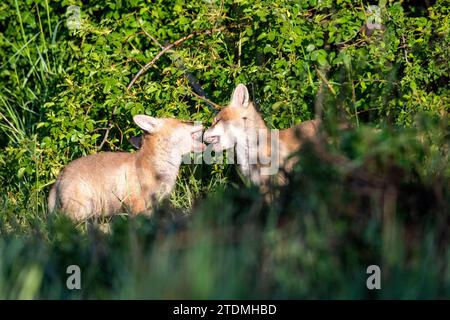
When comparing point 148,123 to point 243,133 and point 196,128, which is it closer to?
point 196,128

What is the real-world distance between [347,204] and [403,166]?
1.31 ft

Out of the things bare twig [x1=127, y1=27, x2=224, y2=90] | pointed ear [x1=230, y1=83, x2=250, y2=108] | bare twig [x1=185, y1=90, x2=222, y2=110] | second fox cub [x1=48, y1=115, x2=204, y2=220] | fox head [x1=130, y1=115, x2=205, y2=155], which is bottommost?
second fox cub [x1=48, y1=115, x2=204, y2=220]

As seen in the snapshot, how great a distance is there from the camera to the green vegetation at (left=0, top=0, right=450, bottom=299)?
152 inches

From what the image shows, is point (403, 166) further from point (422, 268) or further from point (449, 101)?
point (449, 101)

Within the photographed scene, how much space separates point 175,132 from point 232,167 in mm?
642

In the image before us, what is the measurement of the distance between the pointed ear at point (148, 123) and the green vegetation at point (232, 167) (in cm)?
16

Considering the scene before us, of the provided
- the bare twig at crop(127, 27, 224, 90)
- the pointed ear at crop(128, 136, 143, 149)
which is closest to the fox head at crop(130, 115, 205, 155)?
the pointed ear at crop(128, 136, 143, 149)

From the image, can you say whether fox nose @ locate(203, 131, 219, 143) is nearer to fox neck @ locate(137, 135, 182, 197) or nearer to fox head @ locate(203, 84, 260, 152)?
fox head @ locate(203, 84, 260, 152)

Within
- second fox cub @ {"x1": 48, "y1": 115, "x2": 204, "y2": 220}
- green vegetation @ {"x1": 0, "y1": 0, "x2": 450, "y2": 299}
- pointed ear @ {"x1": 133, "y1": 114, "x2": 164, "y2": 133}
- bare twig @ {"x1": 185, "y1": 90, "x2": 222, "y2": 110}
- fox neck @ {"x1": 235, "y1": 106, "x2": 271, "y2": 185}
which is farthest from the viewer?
bare twig @ {"x1": 185, "y1": 90, "x2": 222, "y2": 110}

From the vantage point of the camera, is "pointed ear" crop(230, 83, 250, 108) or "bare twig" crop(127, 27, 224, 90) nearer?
"pointed ear" crop(230, 83, 250, 108)

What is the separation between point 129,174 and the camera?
7.31m

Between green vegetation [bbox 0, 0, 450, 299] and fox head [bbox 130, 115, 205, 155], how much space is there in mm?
185
